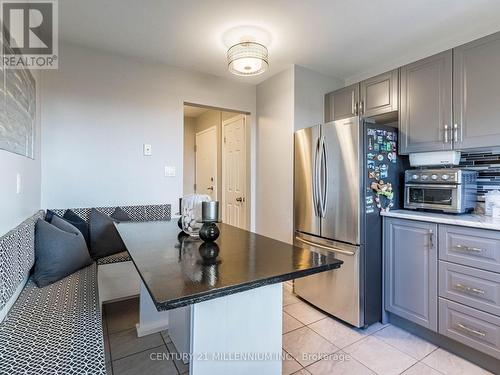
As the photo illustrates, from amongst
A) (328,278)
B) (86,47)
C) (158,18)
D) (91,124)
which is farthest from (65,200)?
(328,278)

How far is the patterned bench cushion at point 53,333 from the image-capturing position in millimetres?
976

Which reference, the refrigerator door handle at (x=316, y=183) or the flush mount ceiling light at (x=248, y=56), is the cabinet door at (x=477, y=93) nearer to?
the refrigerator door handle at (x=316, y=183)

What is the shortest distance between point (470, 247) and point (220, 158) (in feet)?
11.1

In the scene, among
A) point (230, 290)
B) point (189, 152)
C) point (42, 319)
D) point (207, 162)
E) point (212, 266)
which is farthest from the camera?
point (189, 152)

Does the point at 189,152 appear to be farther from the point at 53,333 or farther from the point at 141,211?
the point at 53,333

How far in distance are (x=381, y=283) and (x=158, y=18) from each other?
9.14 feet

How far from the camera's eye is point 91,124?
2574 millimetres

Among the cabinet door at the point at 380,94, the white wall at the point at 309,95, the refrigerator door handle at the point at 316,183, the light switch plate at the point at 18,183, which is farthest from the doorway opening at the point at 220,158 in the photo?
the light switch plate at the point at 18,183

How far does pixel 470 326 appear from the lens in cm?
180

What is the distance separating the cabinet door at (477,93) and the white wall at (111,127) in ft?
7.75

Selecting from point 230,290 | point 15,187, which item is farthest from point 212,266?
point 15,187

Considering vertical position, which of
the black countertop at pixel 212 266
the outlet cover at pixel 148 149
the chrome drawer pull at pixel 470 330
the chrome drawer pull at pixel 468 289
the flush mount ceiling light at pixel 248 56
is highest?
the flush mount ceiling light at pixel 248 56

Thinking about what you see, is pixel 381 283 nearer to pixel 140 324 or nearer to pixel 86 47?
pixel 140 324

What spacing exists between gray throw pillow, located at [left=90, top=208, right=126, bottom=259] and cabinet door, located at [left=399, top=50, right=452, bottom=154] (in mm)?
2659
